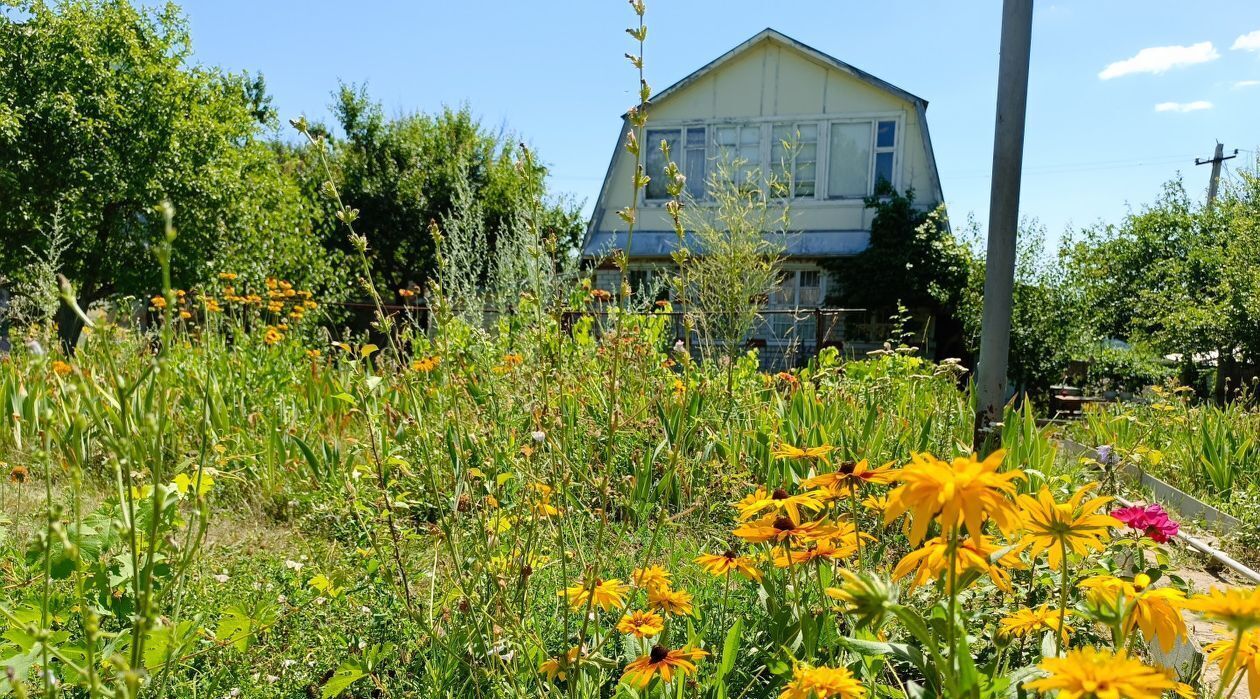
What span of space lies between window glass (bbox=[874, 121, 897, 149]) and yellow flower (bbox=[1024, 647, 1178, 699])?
14.1 meters

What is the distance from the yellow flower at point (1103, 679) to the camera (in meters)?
0.61

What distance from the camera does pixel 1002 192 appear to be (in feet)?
10.3

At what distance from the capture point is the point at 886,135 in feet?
44.7

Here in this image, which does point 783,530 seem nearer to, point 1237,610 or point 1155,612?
point 1155,612

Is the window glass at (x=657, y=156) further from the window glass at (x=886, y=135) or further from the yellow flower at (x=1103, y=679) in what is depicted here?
the yellow flower at (x=1103, y=679)

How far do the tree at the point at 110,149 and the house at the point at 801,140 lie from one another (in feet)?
19.2

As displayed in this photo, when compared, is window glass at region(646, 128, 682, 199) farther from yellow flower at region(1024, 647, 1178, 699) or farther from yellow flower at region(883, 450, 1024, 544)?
yellow flower at region(1024, 647, 1178, 699)

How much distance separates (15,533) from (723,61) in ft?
43.0

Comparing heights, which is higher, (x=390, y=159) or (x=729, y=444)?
(x=390, y=159)

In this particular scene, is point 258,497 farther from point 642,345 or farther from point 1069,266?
point 1069,266

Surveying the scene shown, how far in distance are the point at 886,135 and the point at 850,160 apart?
2.33ft

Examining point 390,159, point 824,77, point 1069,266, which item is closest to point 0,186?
point 390,159

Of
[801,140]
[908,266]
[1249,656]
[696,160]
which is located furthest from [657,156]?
[1249,656]

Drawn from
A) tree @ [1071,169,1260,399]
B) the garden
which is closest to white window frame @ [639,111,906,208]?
tree @ [1071,169,1260,399]
